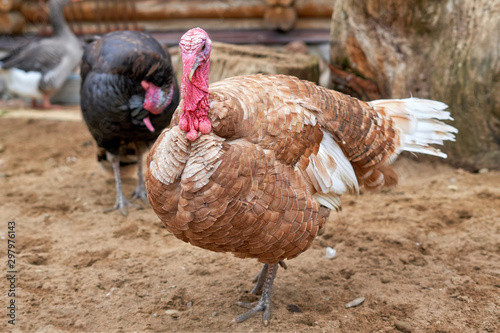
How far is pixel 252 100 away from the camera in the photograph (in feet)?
8.80

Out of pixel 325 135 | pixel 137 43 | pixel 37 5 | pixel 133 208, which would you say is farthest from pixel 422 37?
pixel 37 5

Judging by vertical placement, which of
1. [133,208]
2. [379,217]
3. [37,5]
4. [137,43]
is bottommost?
[133,208]

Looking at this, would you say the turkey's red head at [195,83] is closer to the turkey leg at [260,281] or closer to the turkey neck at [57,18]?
the turkey leg at [260,281]

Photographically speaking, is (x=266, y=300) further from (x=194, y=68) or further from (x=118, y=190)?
(x=118, y=190)

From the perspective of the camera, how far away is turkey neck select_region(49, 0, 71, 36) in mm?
7921

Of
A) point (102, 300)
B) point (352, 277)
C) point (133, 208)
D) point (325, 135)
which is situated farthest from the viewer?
point (133, 208)

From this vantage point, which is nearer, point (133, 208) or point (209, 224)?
point (209, 224)

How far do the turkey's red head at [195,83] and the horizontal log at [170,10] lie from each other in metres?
6.32

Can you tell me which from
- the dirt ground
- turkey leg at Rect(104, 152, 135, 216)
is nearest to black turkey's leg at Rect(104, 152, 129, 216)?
turkey leg at Rect(104, 152, 135, 216)

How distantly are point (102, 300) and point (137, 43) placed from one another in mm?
2292

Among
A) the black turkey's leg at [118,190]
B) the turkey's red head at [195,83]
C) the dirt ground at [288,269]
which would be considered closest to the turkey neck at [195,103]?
the turkey's red head at [195,83]

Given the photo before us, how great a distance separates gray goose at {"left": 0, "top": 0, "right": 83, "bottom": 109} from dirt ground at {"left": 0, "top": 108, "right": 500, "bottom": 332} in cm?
307

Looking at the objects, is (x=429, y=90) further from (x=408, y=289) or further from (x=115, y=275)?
(x=115, y=275)

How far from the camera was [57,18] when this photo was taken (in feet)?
26.0
